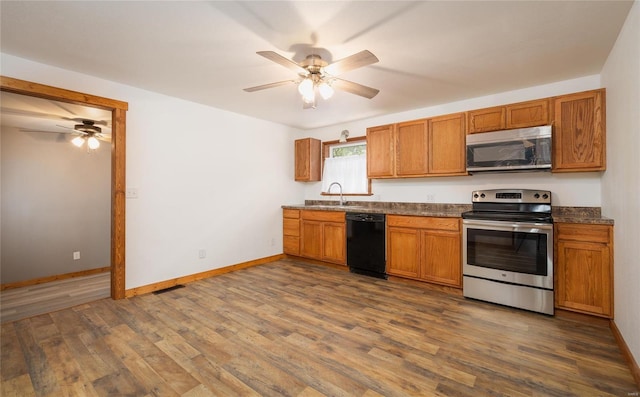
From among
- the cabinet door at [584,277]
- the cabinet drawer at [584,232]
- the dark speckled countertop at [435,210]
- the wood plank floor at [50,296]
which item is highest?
the dark speckled countertop at [435,210]

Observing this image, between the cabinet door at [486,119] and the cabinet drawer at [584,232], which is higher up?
the cabinet door at [486,119]

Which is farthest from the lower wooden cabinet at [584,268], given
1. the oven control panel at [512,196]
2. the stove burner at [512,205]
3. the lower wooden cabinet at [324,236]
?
the lower wooden cabinet at [324,236]

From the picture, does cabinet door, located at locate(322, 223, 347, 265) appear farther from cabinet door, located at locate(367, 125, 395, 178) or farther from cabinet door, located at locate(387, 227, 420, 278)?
cabinet door, located at locate(367, 125, 395, 178)

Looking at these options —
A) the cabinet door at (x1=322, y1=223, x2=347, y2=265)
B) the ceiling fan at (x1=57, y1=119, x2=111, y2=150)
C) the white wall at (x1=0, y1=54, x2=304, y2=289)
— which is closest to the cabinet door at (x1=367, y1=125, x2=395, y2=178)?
the cabinet door at (x1=322, y1=223, x2=347, y2=265)

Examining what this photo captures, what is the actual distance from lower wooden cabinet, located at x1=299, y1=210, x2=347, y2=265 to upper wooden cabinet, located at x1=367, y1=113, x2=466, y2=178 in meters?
0.94

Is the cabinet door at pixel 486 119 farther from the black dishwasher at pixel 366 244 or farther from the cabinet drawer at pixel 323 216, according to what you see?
the cabinet drawer at pixel 323 216

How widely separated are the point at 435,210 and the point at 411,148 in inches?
37.2

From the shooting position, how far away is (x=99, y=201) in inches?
189

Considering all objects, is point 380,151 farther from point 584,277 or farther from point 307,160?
point 584,277

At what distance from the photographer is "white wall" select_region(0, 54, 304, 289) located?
3350 millimetres

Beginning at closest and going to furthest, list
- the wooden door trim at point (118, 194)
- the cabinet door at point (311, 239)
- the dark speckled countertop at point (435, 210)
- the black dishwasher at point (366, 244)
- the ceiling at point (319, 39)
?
the ceiling at point (319, 39)
the dark speckled countertop at point (435, 210)
the wooden door trim at point (118, 194)
the black dishwasher at point (366, 244)
the cabinet door at point (311, 239)

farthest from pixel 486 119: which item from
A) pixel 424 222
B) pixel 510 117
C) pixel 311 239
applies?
pixel 311 239

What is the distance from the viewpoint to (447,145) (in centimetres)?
366

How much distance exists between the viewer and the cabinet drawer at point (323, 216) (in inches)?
175
